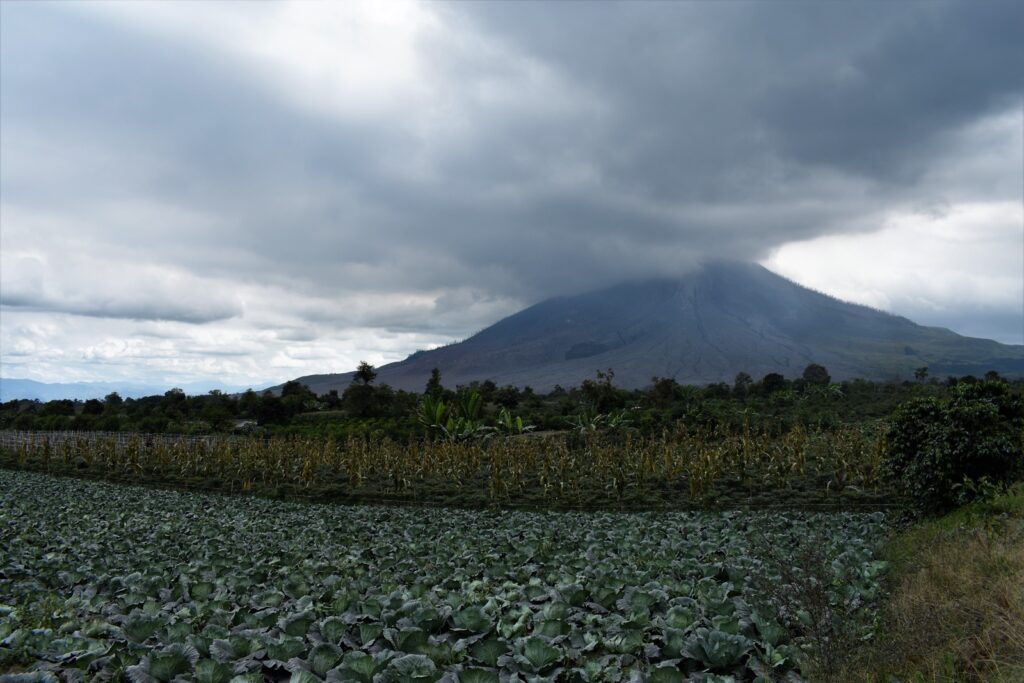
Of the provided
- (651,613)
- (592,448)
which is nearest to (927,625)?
(651,613)

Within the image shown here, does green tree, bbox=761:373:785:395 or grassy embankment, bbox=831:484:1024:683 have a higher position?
green tree, bbox=761:373:785:395

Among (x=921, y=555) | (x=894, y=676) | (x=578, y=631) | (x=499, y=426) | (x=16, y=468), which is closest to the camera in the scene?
(x=894, y=676)

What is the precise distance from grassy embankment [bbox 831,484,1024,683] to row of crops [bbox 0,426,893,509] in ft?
17.6

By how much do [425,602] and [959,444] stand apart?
9.44 m

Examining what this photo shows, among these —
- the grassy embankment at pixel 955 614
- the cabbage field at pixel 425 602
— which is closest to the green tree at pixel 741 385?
the cabbage field at pixel 425 602

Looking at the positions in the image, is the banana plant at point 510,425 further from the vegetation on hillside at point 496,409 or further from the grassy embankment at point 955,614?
the grassy embankment at point 955,614

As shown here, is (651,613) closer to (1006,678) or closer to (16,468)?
(1006,678)

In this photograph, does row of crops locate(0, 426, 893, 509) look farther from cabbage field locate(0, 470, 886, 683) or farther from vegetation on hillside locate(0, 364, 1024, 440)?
vegetation on hillside locate(0, 364, 1024, 440)

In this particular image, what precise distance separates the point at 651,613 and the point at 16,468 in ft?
91.1

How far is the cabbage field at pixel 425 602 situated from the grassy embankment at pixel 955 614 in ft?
1.17

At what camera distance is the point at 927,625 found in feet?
15.6

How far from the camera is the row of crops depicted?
14625mm

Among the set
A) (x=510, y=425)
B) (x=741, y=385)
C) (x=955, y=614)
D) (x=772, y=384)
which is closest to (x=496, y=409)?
(x=510, y=425)

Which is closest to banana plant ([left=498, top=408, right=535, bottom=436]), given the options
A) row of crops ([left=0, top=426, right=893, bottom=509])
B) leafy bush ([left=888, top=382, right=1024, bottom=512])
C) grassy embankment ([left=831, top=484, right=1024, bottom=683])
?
row of crops ([left=0, top=426, right=893, bottom=509])
